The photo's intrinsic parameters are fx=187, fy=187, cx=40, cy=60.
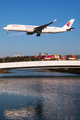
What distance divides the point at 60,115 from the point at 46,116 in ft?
5.52

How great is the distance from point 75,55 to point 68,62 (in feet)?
52.6

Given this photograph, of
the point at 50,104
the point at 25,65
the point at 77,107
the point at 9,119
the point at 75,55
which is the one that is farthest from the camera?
the point at 75,55

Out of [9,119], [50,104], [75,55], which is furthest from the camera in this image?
[75,55]

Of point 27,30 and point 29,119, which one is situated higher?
point 27,30

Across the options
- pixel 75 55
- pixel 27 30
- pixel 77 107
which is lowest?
pixel 77 107

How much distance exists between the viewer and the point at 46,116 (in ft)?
71.8

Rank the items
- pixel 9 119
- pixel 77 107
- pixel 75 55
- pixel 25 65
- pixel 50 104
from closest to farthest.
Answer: pixel 9 119, pixel 77 107, pixel 50 104, pixel 25 65, pixel 75 55

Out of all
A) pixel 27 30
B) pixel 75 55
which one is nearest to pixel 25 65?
pixel 27 30

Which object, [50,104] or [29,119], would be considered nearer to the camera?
[29,119]

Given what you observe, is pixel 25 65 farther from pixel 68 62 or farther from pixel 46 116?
pixel 46 116

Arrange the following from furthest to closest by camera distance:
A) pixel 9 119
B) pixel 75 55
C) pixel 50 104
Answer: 1. pixel 75 55
2. pixel 50 104
3. pixel 9 119

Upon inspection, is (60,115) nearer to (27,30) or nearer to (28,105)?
(28,105)

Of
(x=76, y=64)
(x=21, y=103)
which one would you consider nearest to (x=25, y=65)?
(x=76, y=64)

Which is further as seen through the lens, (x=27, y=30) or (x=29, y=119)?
(x=27, y=30)
